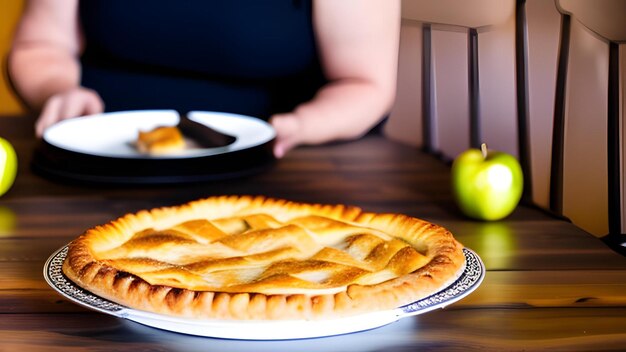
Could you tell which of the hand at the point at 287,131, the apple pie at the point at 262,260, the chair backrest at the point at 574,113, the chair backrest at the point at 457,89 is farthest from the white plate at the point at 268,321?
the chair backrest at the point at 457,89

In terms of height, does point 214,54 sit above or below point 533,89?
above

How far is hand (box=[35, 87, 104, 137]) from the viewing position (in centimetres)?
150

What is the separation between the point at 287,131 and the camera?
1.50 metres

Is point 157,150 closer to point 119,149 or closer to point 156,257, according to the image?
point 119,149

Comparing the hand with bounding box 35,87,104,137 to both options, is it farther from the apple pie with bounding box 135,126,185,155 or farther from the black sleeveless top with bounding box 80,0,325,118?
the black sleeveless top with bounding box 80,0,325,118

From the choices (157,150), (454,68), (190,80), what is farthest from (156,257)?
(454,68)

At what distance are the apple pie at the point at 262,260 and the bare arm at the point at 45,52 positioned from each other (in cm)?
106

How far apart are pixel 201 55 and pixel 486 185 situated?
1.15 m

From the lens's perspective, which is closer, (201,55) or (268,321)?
(268,321)

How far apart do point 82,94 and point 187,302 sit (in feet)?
3.39

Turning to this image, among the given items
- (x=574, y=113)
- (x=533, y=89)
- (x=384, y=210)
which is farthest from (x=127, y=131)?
(x=533, y=89)

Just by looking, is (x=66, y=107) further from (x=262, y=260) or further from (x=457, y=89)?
(x=457, y=89)

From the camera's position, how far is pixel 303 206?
3.00 ft

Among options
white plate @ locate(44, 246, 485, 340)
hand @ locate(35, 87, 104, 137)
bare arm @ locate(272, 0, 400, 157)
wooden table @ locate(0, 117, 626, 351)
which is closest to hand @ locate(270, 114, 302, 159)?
wooden table @ locate(0, 117, 626, 351)
